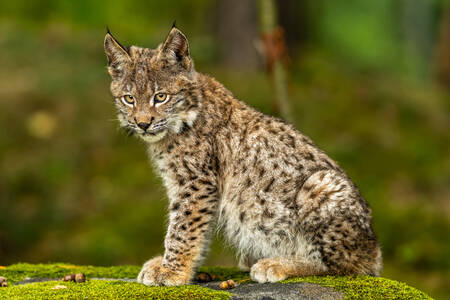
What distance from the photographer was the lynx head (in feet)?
18.7

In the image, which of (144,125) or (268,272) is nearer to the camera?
(268,272)

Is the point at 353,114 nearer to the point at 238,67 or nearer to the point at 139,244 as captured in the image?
the point at 238,67

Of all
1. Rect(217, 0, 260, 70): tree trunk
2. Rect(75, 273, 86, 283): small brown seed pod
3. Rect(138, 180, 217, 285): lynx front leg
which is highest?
Rect(217, 0, 260, 70): tree trunk

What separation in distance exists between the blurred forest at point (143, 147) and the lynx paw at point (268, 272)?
14.2 ft

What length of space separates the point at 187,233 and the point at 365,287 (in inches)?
59.1

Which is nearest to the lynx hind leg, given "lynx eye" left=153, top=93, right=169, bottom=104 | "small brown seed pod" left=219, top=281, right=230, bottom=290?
"small brown seed pod" left=219, top=281, right=230, bottom=290

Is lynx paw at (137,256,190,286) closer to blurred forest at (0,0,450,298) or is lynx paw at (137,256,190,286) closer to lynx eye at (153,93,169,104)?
lynx eye at (153,93,169,104)

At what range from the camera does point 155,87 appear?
18.8 ft

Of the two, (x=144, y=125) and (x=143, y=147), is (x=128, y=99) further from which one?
(x=143, y=147)

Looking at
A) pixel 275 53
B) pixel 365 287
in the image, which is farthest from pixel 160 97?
pixel 275 53

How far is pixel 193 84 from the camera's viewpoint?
5961 mm

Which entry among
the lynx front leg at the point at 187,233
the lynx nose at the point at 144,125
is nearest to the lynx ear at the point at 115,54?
the lynx nose at the point at 144,125

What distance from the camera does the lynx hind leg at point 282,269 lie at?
210 inches

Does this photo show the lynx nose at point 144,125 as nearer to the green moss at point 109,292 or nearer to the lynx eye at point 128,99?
the lynx eye at point 128,99
